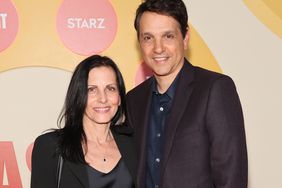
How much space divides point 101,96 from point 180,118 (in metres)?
0.44

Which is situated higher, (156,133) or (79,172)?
(156,133)

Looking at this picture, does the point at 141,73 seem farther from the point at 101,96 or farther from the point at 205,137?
the point at 205,137

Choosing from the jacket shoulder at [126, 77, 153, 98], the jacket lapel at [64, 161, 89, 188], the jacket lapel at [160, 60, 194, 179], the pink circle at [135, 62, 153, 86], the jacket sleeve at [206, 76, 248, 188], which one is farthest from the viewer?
the pink circle at [135, 62, 153, 86]

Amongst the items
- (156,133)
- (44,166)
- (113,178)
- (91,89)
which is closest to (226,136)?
(156,133)

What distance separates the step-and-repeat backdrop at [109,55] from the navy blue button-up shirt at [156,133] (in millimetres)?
990

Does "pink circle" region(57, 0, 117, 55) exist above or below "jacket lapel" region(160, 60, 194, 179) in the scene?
above

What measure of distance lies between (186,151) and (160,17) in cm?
65

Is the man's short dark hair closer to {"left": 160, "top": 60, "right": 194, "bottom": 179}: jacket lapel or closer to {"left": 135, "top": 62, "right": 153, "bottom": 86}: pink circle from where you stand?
{"left": 160, "top": 60, "right": 194, "bottom": 179}: jacket lapel

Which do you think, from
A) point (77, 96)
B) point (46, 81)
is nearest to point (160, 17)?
point (77, 96)

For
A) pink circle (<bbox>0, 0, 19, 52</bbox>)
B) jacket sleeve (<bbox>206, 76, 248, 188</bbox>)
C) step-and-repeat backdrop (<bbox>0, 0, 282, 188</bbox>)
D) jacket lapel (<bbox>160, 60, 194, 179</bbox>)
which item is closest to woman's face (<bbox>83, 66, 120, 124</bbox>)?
jacket lapel (<bbox>160, 60, 194, 179</bbox>)

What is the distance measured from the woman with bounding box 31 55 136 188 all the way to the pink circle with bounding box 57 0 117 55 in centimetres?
84

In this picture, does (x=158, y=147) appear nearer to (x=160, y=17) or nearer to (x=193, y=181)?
(x=193, y=181)

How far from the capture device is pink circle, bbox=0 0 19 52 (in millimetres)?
2803

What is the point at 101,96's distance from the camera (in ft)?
6.66
